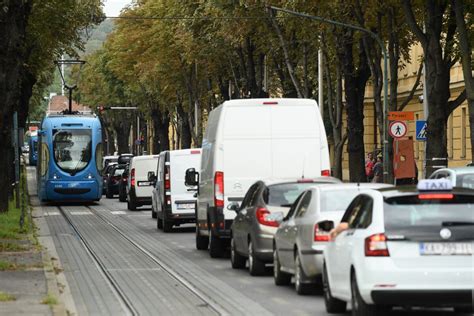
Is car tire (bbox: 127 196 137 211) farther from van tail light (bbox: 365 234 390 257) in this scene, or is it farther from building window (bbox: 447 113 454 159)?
van tail light (bbox: 365 234 390 257)

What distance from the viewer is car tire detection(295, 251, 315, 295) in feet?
58.5

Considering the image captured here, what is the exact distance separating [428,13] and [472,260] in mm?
23736

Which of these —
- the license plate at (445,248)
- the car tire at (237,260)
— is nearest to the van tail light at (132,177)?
the car tire at (237,260)

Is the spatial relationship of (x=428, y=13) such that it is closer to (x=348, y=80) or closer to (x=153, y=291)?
(x=348, y=80)

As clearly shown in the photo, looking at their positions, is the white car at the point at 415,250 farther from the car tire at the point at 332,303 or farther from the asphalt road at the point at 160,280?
the asphalt road at the point at 160,280

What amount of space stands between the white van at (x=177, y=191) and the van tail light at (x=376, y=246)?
2237 cm

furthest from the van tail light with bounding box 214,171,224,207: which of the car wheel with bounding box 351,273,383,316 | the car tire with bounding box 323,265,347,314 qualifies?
the car wheel with bounding box 351,273,383,316

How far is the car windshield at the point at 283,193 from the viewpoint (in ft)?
70.3

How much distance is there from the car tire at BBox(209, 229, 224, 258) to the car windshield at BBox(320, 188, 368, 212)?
795cm

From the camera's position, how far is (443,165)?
1446 inches

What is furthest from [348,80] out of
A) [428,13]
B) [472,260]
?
[472,260]

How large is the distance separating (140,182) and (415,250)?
129ft

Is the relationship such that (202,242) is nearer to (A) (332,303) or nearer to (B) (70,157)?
(A) (332,303)

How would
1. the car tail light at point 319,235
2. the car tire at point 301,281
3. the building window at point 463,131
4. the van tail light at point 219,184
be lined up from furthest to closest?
1. the building window at point 463,131
2. the van tail light at point 219,184
3. the car tire at point 301,281
4. the car tail light at point 319,235
